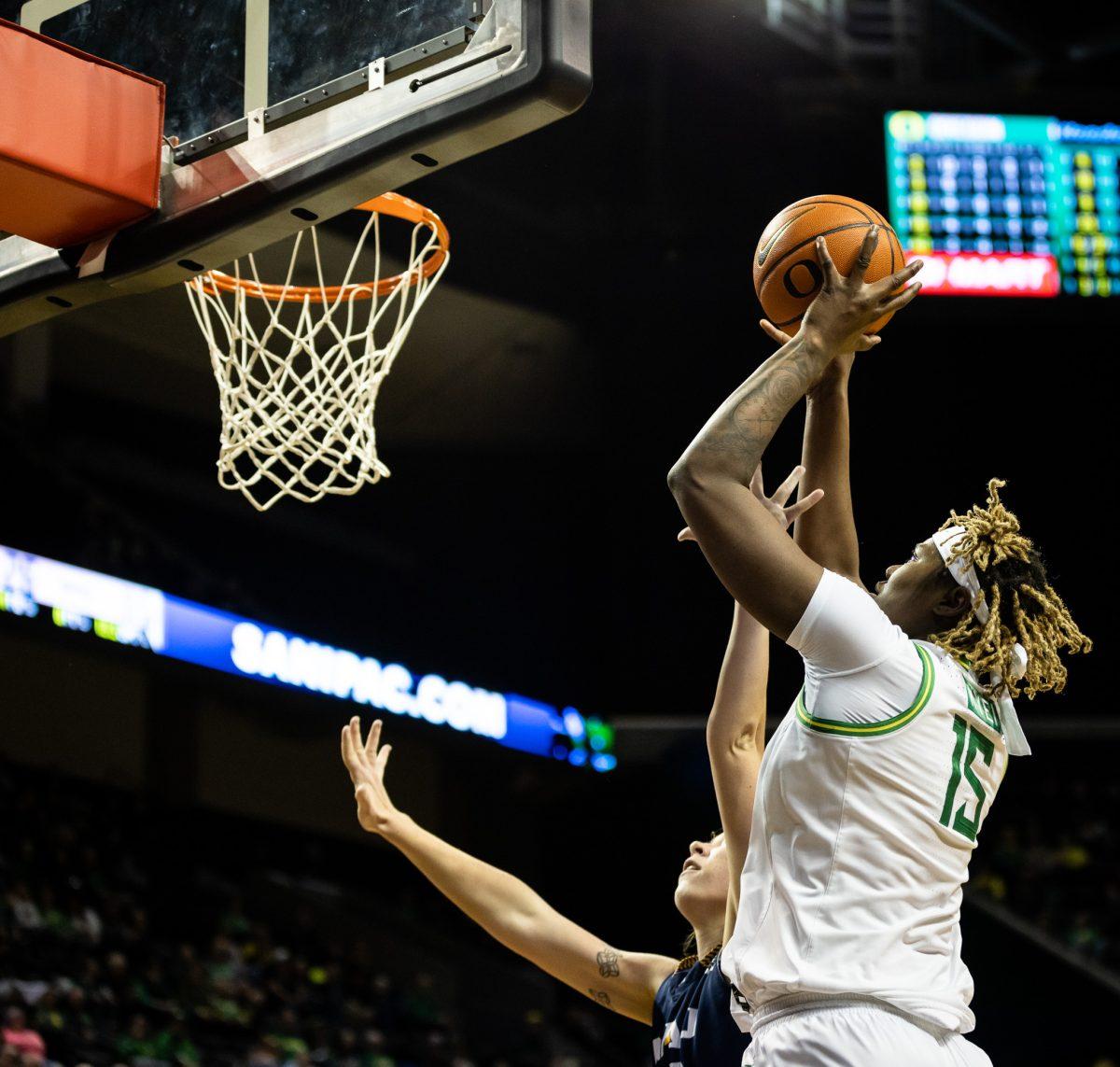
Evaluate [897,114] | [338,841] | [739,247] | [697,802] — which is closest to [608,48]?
[739,247]

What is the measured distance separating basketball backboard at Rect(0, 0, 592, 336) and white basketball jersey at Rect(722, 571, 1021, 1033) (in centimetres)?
114

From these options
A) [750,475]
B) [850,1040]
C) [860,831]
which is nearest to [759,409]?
[750,475]

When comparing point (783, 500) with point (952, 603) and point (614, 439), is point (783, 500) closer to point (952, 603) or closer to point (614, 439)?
Answer: point (952, 603)

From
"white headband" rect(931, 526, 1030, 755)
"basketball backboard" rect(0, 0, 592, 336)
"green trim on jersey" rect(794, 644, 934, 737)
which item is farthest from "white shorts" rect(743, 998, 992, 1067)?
"basketball backboard" rect(0, 0, 592, 336)

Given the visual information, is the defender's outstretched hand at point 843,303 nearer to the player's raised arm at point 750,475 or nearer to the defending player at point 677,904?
the player's raised arm at point 750,475

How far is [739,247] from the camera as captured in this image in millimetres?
11891

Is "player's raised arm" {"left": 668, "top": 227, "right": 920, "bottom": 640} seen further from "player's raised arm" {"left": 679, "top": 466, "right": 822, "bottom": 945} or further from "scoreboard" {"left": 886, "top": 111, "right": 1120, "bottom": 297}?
"scoreboard" {"left": 886, "top": 111, "right": 1120, "bottom": 297}

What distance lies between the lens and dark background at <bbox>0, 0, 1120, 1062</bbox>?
11.4 m

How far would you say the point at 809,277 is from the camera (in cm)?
290

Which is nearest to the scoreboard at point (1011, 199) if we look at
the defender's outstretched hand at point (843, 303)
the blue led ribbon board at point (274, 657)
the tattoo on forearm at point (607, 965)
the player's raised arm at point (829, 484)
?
the blue led ribbon board at point (274, 657)

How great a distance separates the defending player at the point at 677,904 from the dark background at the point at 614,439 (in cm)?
744

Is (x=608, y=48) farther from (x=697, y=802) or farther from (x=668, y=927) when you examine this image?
(x=668, y=927)

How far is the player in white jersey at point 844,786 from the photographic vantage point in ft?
7.34

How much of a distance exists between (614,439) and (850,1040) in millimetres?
10121
